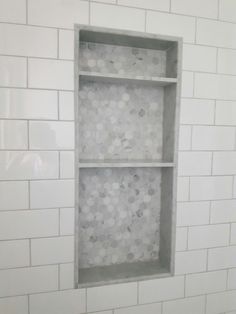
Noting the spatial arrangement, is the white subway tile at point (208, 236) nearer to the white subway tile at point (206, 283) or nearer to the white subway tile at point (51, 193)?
the white subway tile at point (206, 283)

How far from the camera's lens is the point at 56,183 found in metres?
1.11

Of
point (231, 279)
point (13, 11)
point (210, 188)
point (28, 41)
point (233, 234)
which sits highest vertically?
point (13, 11)

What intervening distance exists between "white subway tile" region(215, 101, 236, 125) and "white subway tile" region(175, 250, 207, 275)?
2.08 ft

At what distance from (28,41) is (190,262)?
1.19 metres

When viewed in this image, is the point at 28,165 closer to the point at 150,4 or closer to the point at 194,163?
the point at 194,163

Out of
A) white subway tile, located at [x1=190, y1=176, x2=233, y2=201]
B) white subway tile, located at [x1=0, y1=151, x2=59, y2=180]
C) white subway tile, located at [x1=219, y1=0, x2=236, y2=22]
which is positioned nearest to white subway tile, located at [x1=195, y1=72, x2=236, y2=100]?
white subway tile, located at [x1=219, y1=0, x2=236, y2=22]

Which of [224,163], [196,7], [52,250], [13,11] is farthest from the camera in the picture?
[224,163]

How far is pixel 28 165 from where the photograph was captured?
3.52 feet

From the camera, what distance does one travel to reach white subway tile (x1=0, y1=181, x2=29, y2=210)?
1.06 metres

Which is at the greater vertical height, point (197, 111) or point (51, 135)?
point (197, 111)

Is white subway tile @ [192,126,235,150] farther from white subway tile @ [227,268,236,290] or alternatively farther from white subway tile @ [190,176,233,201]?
white subway tile @ [227,268,236,290]

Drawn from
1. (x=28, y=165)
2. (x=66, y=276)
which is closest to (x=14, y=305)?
(x=66, y=276)

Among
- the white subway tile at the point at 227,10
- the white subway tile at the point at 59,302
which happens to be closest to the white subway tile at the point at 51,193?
the white subway tile at the point at 59,302

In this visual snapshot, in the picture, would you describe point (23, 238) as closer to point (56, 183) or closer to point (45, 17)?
point (56, 183)
